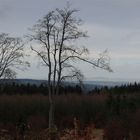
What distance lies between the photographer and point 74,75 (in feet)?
110

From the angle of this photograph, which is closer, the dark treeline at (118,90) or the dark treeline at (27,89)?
the dark treeline at (27,89)

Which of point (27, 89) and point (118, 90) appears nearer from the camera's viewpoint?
point (27, 89)

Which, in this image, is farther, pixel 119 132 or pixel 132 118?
pixel 132 118

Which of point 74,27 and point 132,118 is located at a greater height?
point 74,27

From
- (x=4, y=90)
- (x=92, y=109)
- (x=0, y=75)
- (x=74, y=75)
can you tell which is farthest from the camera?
(x=4, y=90)

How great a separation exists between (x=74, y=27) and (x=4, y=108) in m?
15.1

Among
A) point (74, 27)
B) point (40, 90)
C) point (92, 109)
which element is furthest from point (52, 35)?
point (40, 90)

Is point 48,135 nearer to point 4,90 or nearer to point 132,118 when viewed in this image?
point 132,118

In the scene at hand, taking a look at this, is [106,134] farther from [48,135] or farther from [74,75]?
Result: [48,135]

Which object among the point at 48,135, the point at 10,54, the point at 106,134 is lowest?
the point at 106,134

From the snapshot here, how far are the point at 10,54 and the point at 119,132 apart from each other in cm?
1905

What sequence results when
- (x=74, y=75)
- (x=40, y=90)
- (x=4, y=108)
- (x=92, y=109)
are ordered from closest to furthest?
(x=74, y=75) → (x=4, y=108) → (x=92, y=109) → (x=40, y=90)

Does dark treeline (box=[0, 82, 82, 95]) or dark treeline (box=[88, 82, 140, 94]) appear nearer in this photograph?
Answer: dark treeline (box=[0, 82, 82, 95])

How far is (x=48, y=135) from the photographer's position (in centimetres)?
724
